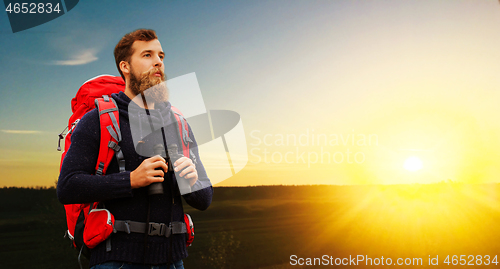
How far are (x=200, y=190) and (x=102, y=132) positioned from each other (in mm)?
962

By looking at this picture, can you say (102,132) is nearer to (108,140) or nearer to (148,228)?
(108,140)

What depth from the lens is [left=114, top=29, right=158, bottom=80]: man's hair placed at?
9.52 feet

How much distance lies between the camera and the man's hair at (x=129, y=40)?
2900 millimetres

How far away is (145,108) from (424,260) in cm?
12685

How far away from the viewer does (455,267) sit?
111500 millimetres

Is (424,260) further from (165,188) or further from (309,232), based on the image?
(165,188)

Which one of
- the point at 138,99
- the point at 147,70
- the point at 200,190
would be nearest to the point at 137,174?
the point at 200,190

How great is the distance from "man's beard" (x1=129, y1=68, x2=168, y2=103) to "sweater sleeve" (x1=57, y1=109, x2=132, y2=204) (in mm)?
513

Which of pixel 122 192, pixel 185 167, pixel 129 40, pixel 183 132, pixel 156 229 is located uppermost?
pixel 129 40

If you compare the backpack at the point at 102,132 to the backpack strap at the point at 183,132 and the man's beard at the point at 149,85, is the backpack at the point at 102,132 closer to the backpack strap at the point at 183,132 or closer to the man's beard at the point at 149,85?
the backpack strap at the point at 183,132

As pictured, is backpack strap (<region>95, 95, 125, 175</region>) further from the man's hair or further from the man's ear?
the man's hair

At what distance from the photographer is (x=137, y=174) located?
2.38 metres

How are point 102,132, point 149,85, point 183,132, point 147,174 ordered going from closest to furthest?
point 147,174
point 102,132
point 149,85
point 183,132

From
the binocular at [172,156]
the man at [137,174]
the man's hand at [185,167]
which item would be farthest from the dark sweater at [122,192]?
the man's hand at [185,167]
